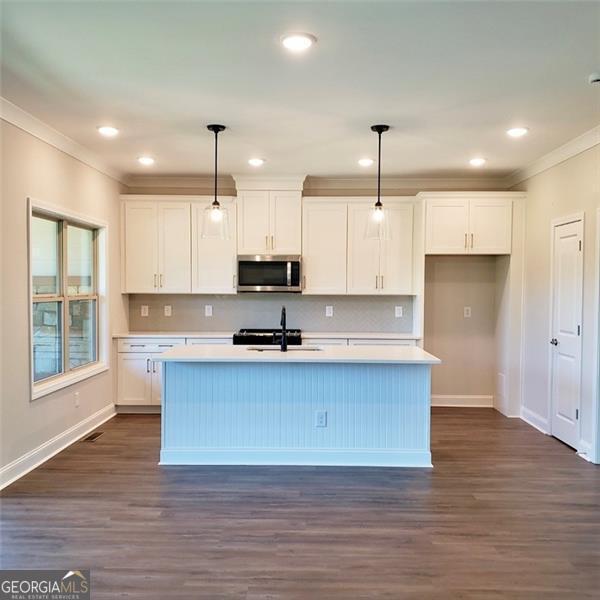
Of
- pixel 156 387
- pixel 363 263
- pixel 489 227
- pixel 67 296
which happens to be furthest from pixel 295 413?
pixel 489 227

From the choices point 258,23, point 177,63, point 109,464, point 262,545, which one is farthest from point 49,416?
point 258,23

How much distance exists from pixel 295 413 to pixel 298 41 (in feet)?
8.79

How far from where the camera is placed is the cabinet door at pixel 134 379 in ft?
17.6

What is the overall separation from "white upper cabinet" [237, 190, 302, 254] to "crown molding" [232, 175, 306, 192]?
57mm

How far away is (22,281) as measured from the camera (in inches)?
140

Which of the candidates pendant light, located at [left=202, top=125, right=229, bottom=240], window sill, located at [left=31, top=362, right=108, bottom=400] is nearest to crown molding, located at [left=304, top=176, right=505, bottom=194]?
pendant light, located at [left=202, top=125, right=229, bottom=240]

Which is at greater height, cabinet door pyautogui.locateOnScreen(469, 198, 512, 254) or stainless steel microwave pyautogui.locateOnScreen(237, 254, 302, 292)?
cabinet door pyautogui.locateOnScreen(469, 198, 512, 254)

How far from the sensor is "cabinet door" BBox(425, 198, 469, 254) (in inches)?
209

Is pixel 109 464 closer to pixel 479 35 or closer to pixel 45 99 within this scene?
pixel 45 99

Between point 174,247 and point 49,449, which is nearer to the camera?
point 49,449

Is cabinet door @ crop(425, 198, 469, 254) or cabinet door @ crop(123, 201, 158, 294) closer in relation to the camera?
cabinet door @ crop(425, 198, 469, 254)

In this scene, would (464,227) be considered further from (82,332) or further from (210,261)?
(82,332)

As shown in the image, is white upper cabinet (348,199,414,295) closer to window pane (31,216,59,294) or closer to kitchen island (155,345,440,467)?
kitchen island (155,345,440,467)

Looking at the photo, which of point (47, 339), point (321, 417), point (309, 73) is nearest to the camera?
point (309, 73)
